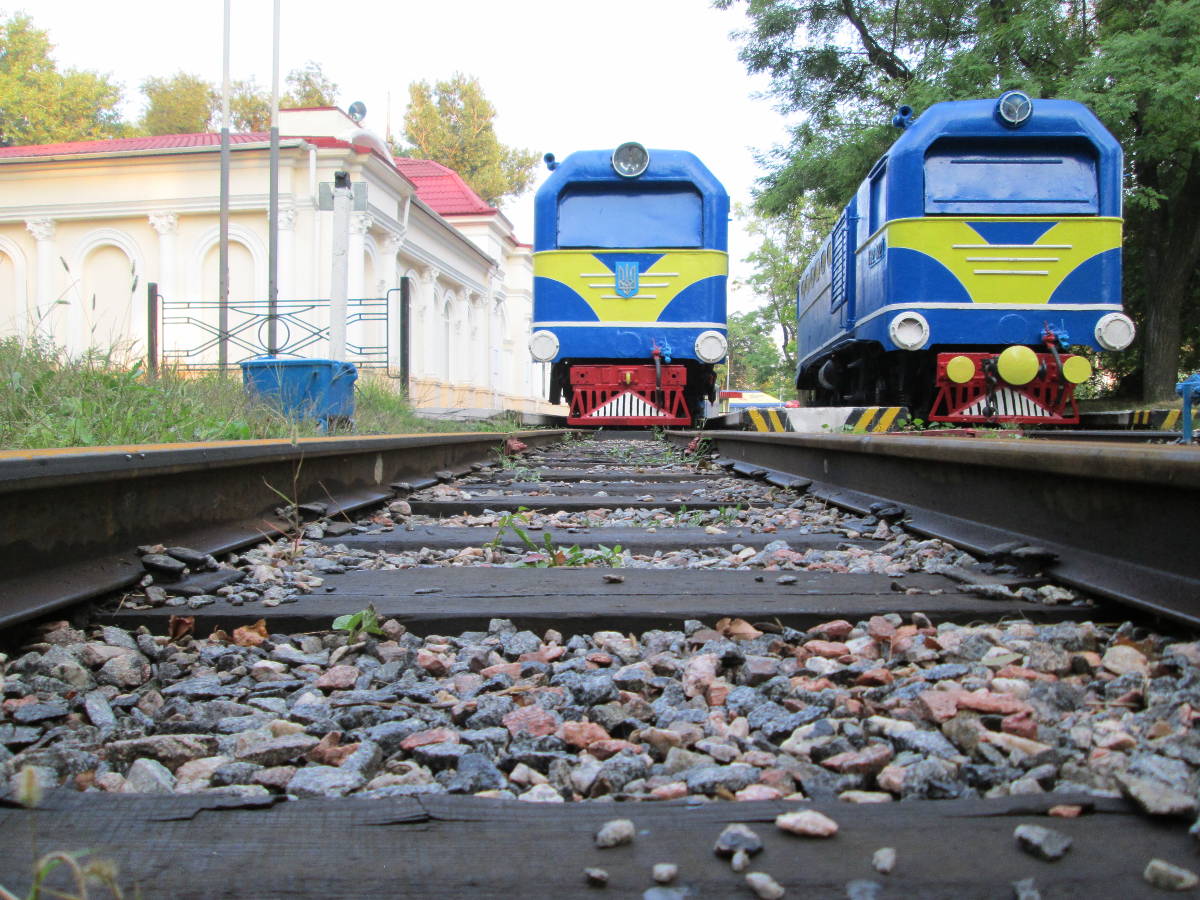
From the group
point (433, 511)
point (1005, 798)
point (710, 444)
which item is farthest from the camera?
point (710, 444)

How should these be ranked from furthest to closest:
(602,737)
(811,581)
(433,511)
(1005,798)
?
(433,511)
(811,581)
(602,737)
(1005,798)

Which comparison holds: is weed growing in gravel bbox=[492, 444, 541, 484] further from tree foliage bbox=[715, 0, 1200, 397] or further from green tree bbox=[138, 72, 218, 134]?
green tree bbox=[138, 72, 218, 134]

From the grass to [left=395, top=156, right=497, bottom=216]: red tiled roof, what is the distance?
24.8m

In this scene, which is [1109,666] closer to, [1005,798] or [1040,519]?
[1005,798]

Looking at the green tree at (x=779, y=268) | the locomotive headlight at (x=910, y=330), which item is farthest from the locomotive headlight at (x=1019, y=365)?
the green tree at (x=779, y=268)

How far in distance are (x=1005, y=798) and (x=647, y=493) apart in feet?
12.8

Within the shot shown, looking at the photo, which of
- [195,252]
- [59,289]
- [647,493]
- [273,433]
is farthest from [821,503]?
[59,289]

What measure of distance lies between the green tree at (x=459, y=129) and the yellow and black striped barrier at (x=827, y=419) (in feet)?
126

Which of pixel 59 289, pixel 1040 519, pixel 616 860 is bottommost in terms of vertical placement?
pixel 616 860

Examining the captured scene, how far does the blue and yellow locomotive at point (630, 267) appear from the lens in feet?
33.2

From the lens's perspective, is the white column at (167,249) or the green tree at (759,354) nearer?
the white column at (167,249)

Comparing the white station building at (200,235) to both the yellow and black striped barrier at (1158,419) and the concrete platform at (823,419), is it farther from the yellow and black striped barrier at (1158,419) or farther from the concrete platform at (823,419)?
the yellow and black striped barrier at (1158,419)

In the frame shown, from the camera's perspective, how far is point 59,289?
21047mm

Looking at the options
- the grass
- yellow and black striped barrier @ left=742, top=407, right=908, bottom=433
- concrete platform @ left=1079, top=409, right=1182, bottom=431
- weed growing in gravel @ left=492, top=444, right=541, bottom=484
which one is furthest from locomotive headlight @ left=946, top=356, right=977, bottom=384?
the grass
